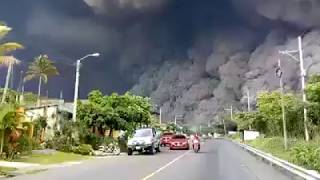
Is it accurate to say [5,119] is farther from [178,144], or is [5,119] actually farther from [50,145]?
[178,144]

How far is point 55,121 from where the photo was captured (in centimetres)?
4838

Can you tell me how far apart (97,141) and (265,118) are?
3232cm

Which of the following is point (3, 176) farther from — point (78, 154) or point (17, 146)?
point (78, 154)

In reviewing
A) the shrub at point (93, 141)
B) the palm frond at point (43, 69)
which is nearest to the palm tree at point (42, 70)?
the palm frond at point (43, 69)

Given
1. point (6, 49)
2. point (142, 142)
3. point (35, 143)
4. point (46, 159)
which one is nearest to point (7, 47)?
point (6, 49)

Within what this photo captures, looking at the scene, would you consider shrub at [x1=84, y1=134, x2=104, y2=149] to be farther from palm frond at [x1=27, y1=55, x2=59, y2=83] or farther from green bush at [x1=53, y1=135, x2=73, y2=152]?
palm frond at [x1=27, y1=55, x2=59, y2=83]

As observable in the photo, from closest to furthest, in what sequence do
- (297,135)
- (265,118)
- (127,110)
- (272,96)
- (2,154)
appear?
(2,154), (297,135), (127,110), (265,118), (272,96)

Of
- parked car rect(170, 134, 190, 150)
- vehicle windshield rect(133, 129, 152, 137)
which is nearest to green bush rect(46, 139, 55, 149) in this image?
vehicle windshield rect(133, 129, 152, 137)

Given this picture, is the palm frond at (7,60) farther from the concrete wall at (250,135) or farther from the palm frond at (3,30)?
the concrete wall at (250,135)

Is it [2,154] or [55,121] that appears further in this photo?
[55,121]

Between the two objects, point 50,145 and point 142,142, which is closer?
point 50,145

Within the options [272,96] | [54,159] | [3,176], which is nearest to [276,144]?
[54,159]

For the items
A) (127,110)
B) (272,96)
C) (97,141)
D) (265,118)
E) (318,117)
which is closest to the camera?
(318,117)

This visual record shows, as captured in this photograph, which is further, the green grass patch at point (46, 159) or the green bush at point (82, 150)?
the green bush at point (82, 150)
